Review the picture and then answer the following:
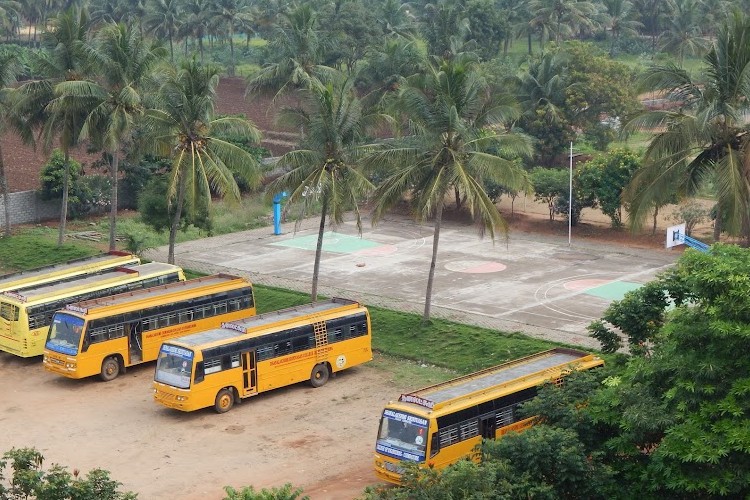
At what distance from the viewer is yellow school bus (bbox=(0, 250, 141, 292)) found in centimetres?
3497

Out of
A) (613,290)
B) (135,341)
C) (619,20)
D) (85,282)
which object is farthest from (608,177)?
(619,20)

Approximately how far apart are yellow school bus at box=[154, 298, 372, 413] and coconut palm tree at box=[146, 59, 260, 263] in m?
7.32

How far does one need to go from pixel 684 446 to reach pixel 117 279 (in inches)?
836

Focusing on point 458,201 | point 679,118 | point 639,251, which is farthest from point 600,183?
point 679,118

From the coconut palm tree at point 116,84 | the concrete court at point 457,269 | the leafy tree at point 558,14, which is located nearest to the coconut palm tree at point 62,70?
the coconut palm tree at point 116,84

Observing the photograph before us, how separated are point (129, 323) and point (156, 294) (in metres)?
1.62

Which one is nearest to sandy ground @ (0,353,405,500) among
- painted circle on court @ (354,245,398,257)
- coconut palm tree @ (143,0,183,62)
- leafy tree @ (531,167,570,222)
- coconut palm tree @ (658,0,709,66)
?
painted circle on court @ (354,245,398,257)

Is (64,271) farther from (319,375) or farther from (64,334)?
(319,375)

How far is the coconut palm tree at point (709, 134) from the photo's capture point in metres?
27.0

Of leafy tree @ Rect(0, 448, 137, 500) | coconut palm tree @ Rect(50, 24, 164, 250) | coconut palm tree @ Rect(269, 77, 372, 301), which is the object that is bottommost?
leafy tree @ Rect(0, 448, 137, 500)

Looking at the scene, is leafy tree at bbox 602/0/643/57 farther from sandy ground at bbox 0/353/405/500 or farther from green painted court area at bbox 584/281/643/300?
sandy ground at bbox 0/353/405/500

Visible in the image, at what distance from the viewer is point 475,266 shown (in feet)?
141

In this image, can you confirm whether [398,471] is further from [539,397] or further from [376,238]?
[376,238]

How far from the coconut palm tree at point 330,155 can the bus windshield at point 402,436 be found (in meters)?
10.4
